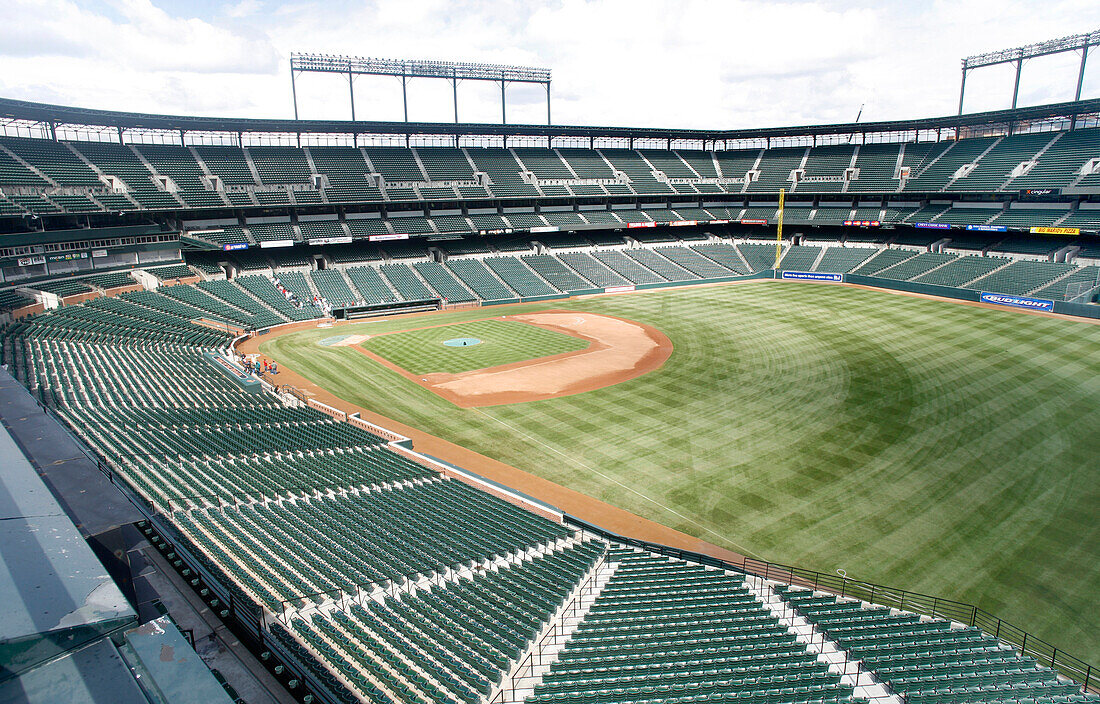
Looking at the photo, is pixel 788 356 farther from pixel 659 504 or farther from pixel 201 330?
pixel 201 330

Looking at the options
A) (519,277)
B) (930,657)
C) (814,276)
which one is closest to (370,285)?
(519,277)

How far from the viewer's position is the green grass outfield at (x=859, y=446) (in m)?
18.0

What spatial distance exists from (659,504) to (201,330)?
3724 cm

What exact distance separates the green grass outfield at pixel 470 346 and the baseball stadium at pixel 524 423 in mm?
406

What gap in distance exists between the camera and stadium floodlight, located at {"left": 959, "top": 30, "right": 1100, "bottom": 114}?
6206cm

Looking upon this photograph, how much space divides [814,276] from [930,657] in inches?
2657

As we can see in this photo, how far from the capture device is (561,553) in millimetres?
16578

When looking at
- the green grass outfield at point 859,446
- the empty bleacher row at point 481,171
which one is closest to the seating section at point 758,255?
the empty bleacher row at point 481,171

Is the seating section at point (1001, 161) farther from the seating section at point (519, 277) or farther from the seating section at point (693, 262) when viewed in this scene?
the seating section at point (519, 277)

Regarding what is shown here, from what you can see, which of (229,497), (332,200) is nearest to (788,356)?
(229,497)

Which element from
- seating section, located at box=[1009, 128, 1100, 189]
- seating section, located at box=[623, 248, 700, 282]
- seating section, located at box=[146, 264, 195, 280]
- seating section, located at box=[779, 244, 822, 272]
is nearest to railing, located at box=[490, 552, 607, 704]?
seating section, located at box=[146, 264, 195, 280]

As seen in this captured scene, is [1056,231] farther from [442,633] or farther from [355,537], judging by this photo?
[442,633]

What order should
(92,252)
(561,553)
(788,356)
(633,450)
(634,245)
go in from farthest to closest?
1. (634,245)
2. (92,252)
3. (788,356)
4. (633,450)
5. (561,553)

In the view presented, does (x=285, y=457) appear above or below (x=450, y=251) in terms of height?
below
